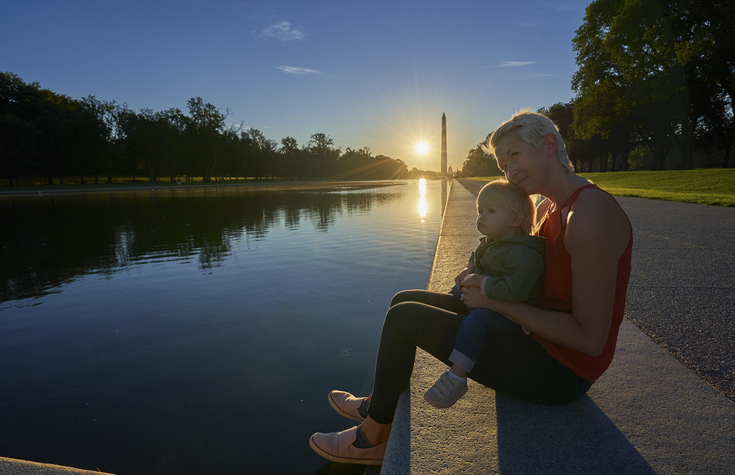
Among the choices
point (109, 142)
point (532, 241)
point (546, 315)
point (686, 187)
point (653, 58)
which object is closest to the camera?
point (546, 315)

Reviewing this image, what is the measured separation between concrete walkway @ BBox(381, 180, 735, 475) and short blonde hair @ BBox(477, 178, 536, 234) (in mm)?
978

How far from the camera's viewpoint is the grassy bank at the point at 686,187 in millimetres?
13971

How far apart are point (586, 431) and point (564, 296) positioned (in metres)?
0.65

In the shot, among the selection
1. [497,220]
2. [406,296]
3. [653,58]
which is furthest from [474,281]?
[653,58]

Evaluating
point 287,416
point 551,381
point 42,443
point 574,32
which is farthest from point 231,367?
point 574,32

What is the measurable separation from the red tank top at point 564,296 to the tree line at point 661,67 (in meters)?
32.0

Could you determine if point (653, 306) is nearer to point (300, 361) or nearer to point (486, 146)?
point (486, 146)

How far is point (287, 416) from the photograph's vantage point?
3.22 meters

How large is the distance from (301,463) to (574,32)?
43.3 meters

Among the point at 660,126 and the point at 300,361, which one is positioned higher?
the point at 660,126

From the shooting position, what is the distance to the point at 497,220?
229cm

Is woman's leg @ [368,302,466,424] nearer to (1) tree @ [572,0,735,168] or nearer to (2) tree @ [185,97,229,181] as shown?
(1) tree @ [572,0,735,168]

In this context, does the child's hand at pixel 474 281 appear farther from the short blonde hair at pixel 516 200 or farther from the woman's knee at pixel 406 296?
the woman's knee at pixel 406 296

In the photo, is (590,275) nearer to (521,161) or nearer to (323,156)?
(521,161)
